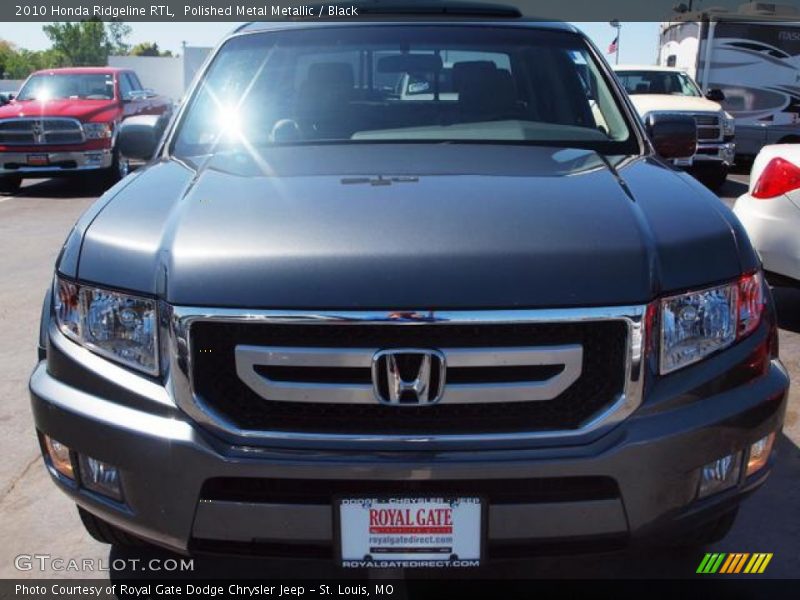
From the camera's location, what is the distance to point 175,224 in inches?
96.4

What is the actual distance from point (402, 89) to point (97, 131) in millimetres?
11043

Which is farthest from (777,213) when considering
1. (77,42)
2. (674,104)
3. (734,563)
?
(77,42)

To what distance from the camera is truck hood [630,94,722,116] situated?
12.5m

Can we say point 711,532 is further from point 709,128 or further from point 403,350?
point 709,128

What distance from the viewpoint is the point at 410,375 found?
2.17 metres

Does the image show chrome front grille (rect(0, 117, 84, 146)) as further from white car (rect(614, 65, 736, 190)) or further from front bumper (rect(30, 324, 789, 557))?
front bumper (rect(30, 324, 789, 557))

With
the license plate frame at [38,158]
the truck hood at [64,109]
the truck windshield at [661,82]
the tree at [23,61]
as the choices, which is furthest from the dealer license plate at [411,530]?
the tree at [23,61]

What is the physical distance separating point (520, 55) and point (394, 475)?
2.28m

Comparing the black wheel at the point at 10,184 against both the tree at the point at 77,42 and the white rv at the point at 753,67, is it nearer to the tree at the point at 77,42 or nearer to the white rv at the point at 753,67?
the white rv at the point at 753,67

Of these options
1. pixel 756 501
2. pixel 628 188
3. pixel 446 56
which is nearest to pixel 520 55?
pixel 446 56

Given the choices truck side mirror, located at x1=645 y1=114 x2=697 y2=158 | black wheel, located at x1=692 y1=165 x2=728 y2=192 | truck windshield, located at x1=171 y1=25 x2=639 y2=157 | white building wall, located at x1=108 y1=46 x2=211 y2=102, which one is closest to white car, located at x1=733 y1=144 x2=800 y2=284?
truck side mirror, located at x1=645 y1=114 x2=697 y2=158

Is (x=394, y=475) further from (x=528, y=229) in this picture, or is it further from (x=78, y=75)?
(x=78, y=75)

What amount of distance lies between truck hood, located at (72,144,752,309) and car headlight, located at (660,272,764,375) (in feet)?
0.16

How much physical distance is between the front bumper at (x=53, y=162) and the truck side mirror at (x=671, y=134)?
1126 centimetres
